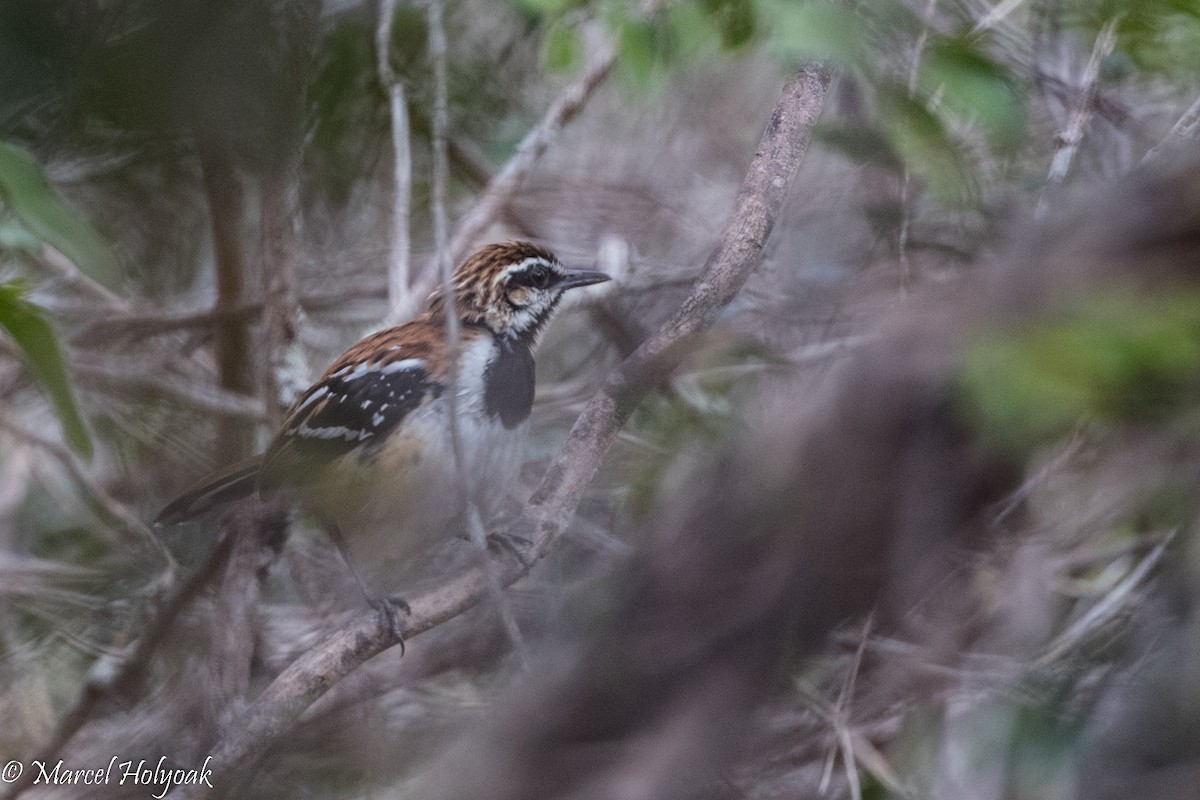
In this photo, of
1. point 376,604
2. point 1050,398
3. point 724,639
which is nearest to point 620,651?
point 724,639

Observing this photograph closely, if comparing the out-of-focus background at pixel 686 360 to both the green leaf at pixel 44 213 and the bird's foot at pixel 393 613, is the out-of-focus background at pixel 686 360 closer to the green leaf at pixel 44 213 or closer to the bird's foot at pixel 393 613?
the green leaf at pixel 44 213

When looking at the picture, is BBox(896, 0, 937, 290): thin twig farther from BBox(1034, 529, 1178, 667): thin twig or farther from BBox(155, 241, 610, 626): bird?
BBox(1034, 529, 1178, 667): thin twig

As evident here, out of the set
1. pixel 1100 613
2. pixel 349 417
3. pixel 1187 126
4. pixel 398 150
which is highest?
pixel 1187 126

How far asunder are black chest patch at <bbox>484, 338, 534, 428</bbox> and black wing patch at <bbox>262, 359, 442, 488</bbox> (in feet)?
0.47

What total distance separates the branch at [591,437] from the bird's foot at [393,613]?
0.02m

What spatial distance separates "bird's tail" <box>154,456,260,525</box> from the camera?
3.06m

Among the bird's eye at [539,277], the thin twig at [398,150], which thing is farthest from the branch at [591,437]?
the thin twig at [398,150]

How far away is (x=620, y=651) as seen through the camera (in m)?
1.63

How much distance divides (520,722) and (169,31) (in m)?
1.51

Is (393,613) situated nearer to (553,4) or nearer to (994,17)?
(553,4)

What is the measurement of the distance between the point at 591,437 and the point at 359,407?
0.87 metres

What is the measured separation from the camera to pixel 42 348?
1996 mm

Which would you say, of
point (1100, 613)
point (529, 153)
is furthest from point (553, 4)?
point (1100, 613)

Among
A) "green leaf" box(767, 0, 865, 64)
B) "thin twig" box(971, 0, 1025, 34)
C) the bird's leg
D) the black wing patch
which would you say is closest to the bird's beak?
the black wing patch
